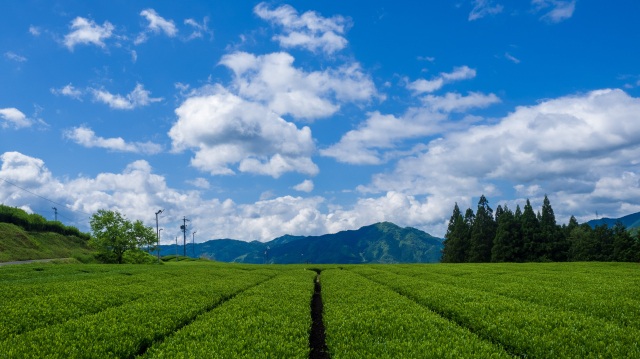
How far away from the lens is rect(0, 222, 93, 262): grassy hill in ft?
299

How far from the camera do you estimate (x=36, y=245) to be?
4149 inches

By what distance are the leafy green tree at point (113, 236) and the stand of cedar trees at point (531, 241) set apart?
9334 cm

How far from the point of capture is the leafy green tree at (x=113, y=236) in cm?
8450

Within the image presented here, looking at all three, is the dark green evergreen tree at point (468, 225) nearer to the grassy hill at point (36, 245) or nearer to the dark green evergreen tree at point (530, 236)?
the dark green evergreen tree at point (530, 236)

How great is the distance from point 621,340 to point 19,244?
128m

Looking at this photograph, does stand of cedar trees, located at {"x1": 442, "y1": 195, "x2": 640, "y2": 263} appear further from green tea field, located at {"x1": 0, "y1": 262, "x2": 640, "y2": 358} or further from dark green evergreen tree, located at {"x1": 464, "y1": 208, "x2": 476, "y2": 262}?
green tea field, located at {"x1": 0, "y1": 262, "x2": 640, "y2": 358}

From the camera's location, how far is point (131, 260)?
87500 mm

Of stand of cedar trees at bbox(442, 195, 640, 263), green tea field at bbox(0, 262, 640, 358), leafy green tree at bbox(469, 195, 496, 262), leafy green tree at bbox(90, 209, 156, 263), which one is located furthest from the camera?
leafy green tree at bbox(469, 195, 496, 262)

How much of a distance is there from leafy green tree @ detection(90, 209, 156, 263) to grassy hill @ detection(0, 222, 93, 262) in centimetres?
882

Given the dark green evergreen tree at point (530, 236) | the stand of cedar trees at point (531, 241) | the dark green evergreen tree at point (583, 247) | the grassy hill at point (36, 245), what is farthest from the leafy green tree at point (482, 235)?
the grassy hill at point (36, 245)

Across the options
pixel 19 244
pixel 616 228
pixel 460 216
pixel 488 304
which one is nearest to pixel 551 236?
pixel 616 228

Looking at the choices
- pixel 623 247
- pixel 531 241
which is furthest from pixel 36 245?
pixel 623 247

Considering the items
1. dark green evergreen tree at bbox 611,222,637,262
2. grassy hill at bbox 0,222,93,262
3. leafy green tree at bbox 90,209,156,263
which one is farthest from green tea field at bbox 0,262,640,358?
dark green evergreen tree at bbox 611,222,637,262

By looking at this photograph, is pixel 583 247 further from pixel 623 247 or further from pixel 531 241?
pixel 531 241
